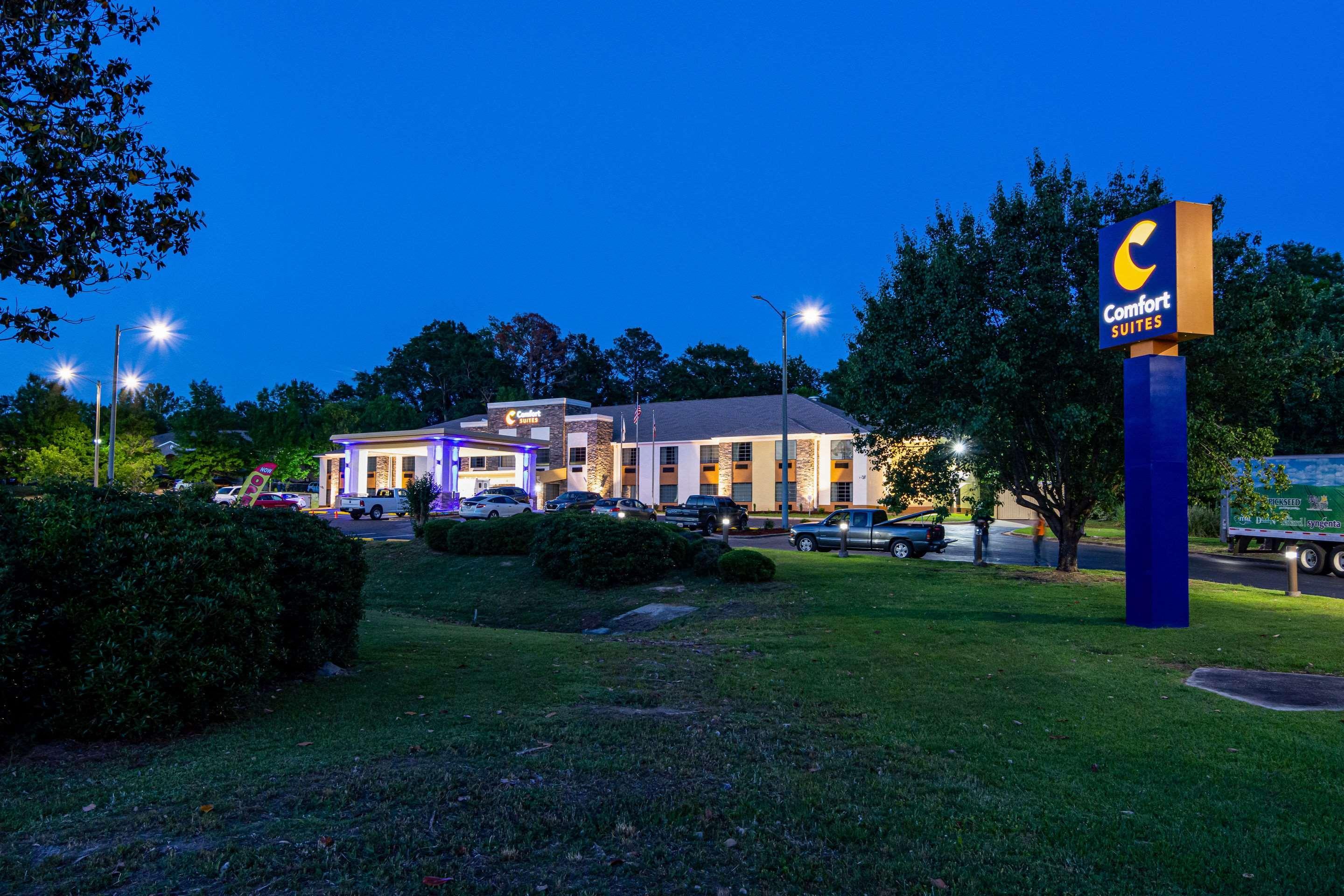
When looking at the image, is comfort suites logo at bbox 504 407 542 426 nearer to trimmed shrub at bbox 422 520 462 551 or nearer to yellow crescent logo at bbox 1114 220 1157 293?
trimmed shrub at bbox 422 520 462 551

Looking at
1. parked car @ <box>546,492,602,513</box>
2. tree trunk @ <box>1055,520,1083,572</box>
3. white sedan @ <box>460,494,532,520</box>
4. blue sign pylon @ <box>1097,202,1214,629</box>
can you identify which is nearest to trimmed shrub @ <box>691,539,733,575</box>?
tree trunk @ <box>1055,520,1083,572</box>

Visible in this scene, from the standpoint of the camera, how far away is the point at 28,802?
4.78 metres

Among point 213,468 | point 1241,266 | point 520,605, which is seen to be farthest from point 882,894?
point 213,468

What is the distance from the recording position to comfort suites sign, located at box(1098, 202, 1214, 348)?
12664mm

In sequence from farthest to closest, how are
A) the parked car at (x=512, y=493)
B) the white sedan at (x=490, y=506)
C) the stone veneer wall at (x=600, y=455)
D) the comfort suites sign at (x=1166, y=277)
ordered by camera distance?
the stone veneer wall at (x=600, y=455), the parked car at (x=512, y=493), the white sedan at (x=490, y=506), the comfort suites sign at (x=1166, y=277)

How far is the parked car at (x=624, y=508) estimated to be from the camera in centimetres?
4228

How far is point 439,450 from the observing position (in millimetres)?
60062

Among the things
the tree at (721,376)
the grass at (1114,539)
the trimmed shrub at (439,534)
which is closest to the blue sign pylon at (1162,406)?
the trimmed shrub at (439,534)

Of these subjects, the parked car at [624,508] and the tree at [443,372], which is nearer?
the parked car at [624,508]

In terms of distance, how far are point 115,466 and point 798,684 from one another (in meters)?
46.8

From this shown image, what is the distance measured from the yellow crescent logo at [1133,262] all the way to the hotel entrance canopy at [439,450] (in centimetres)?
4992

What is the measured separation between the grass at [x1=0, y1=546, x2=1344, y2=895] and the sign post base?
7.40ft

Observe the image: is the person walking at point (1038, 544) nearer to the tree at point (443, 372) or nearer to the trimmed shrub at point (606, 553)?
the trimmed shrub at point (606, 553)

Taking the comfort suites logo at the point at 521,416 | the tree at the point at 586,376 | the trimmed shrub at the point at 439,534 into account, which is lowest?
Result: the trimmed shrub at the point at 439,534
